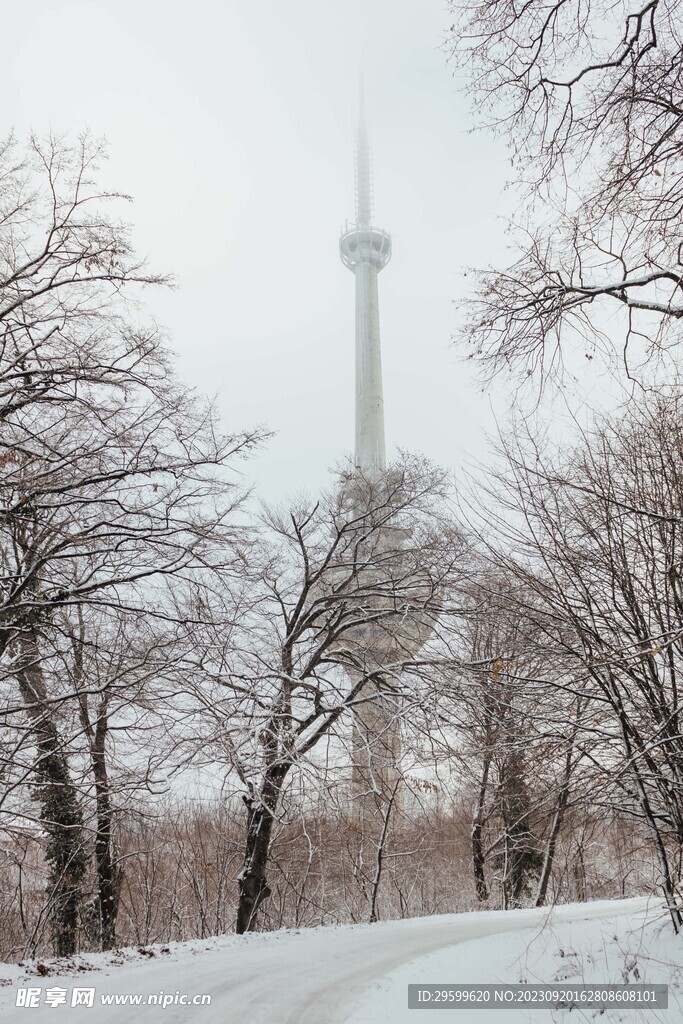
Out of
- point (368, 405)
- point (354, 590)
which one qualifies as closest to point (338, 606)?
point (354, 590)

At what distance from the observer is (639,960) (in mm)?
7332

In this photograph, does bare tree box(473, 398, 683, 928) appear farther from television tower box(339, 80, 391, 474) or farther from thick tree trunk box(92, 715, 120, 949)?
television tower box(339, 80, 391, 474)

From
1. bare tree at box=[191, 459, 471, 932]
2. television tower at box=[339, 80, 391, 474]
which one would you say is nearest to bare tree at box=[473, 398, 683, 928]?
bare tree at box=[191, 459, 471, 932]

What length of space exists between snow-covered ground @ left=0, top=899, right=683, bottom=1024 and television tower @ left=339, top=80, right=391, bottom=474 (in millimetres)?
37236

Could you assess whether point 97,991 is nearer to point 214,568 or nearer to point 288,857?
point 214,568

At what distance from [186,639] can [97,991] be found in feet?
15.5

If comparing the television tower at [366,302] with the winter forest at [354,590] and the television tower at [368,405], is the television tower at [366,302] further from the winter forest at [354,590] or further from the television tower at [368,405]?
the winter forest at [354,590]

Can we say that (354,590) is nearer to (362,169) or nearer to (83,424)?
(83,424)

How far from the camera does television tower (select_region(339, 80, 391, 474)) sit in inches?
2304

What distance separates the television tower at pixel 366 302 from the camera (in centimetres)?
5853

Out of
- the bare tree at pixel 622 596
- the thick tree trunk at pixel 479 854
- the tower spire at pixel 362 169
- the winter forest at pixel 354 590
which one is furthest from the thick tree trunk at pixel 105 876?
the tower spire at pixel 362 169

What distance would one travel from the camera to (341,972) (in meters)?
8.81

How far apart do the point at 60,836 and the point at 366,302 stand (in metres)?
57.6

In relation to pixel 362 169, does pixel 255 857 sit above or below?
below
